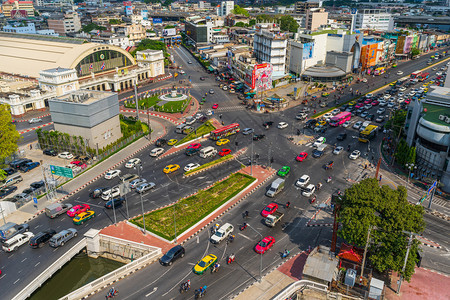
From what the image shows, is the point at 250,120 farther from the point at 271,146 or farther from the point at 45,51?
the point at 45,51

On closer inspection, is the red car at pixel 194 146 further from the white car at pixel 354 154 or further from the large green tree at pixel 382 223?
the large green tree at pixel 382 223

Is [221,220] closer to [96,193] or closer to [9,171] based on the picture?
[96,193]

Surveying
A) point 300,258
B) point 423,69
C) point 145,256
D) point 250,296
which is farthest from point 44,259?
point 423,69

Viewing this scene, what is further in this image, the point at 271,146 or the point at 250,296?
the point at 271,146

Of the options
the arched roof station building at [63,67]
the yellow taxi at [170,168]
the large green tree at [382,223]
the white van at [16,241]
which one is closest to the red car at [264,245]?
the large green tree at [382,223]

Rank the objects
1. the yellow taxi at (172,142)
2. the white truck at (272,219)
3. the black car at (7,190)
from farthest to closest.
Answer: the yellow taxi at (172,142) < the black car at (7,190) < the white truck at (272,219)

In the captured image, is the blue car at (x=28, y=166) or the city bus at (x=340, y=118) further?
the city bus at (x=340, y=118)
